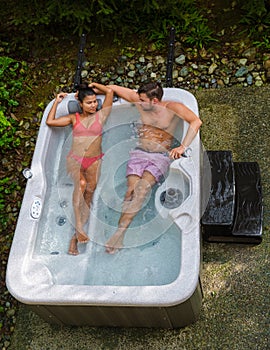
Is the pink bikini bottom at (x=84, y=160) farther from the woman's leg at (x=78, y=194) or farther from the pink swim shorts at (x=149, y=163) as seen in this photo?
the pink swim shorts at (x=149, y=163)

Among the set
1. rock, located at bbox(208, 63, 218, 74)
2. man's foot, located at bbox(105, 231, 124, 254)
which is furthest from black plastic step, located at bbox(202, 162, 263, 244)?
rock, located at bbox(208, 63, 218, 74)

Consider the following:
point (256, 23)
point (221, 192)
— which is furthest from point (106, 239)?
point (256, 23)

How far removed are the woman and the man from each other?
23 cm

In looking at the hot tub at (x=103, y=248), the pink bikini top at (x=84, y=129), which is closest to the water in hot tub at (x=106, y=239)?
the hot tub at (x=103, y=248)

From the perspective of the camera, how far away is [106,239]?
125 inches

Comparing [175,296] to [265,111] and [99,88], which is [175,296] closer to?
[99,88]

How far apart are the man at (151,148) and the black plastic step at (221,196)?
0.24 m

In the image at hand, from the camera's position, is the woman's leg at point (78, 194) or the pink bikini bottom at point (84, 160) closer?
the woman's leg at point (78, 194)

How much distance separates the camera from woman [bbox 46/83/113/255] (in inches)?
131

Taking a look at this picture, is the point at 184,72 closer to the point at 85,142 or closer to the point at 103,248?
the point at 85,142

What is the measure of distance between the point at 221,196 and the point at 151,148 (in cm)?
55

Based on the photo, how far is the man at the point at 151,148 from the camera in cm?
316

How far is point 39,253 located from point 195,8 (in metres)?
2.44

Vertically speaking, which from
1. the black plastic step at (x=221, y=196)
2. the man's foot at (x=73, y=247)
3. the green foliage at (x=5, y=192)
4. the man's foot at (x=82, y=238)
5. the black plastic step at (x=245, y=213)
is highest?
the black plastic step at (x=221, y=196)
